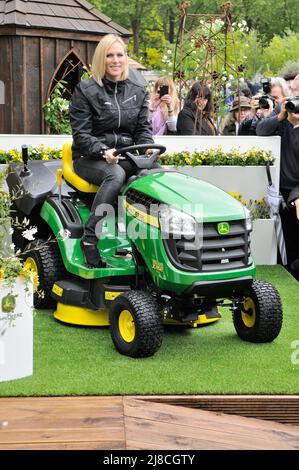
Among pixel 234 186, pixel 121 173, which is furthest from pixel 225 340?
pixel 234 186

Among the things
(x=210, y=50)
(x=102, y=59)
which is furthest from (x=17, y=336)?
(x=210, y=50)

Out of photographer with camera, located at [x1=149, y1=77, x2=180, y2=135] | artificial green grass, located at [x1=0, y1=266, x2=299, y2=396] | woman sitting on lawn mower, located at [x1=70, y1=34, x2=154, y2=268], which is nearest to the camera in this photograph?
artificial green grass, located at [x1=0, y1=266, x2=299, y2=396]

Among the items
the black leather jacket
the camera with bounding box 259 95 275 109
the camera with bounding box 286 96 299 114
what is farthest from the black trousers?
the camera with bounding box 259 95 275 109

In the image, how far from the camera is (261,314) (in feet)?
21.2

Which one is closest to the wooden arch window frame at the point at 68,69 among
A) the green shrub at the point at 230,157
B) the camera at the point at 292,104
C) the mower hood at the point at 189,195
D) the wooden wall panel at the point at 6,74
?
the wooden wall panel at the point at 6,74

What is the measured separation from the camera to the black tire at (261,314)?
6465 millimetres

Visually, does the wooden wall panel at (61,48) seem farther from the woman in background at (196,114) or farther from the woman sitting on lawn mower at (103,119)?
the woman sitting on lawn mower at (103,119)

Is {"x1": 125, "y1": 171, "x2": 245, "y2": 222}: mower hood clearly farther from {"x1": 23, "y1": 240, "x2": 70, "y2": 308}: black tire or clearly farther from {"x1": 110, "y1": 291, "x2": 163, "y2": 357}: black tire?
{"x1": 23, "y1": 240, "x2": 70, "y2": 308}: black tire

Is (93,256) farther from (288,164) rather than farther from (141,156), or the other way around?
(288,164)

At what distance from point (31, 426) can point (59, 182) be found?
2927 millimetres

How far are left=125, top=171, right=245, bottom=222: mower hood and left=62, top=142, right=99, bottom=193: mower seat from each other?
1.71ft

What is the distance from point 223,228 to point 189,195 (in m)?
0.32

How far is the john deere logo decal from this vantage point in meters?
6.25

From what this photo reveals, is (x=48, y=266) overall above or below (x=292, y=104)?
below
